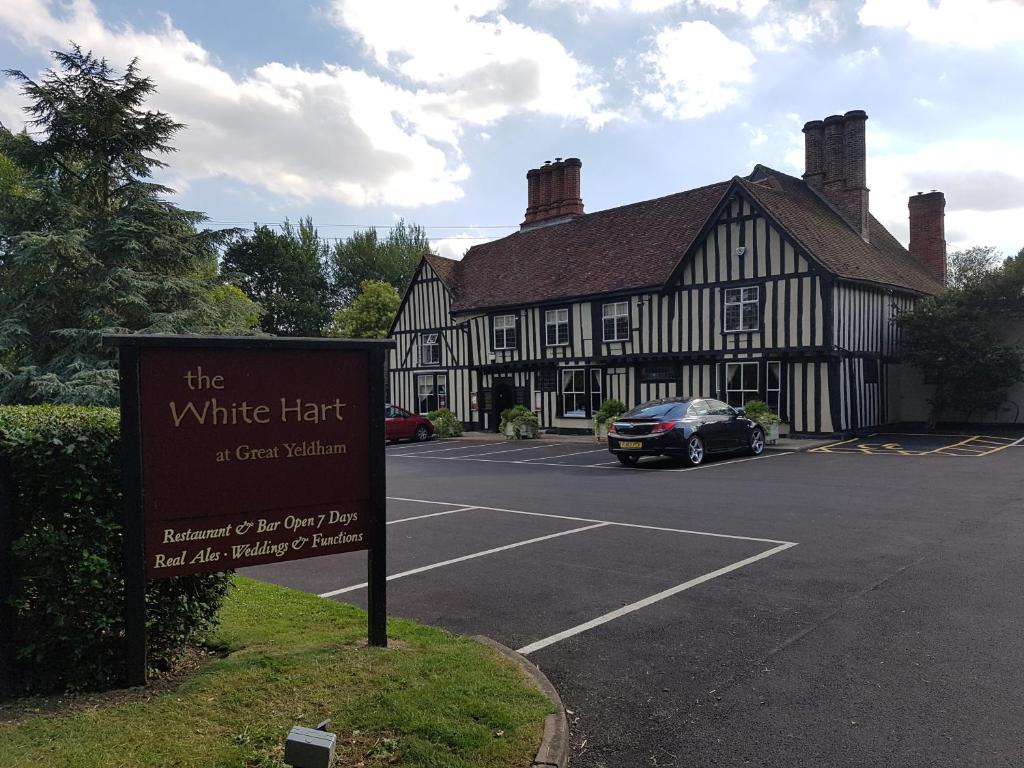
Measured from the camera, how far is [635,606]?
19.3 feet

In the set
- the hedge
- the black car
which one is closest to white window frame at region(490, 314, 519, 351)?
the black car

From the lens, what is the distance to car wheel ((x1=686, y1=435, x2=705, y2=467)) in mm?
16312

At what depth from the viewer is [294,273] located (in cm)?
5272

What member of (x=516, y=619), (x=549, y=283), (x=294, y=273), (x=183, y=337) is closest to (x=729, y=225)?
(x=549, y=283)

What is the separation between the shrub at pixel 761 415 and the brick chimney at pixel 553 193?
15425 millimetres

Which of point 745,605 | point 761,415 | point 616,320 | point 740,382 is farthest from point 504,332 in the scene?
point 745,605

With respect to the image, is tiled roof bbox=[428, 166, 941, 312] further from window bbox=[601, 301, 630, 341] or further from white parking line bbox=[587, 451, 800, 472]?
white parking line bbox=[587, 451, 800, 472]

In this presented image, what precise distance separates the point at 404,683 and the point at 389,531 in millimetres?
5404

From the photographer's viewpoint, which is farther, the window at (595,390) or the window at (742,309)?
the window at (595,390)

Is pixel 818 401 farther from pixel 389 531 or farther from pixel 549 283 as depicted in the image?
pixel 389 531

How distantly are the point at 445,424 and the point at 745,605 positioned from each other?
23.8 m

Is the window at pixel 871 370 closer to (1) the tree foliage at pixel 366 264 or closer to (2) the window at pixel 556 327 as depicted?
(2) the window at pixel 556 327

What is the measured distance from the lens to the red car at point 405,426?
2620 cm

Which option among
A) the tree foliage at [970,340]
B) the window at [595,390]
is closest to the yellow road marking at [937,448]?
the tree foliage at [970,340]
